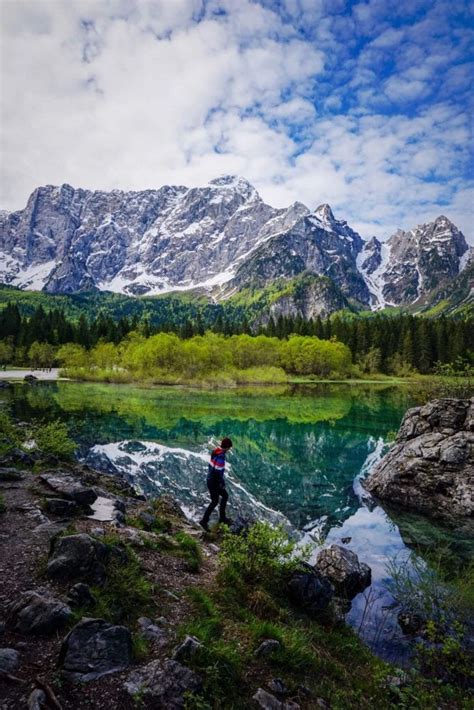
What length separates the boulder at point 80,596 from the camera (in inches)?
288

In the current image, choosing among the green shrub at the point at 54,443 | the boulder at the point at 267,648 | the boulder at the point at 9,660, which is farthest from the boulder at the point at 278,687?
the green shrub at the point at 54,443

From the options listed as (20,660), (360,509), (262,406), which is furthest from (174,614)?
(262,406)

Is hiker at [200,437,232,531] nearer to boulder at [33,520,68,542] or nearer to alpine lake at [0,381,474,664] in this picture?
alpine lake at [0,381,474,664]

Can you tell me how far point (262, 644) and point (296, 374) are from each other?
371 feet

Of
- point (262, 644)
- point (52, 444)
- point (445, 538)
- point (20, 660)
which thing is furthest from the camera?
point (52, 444)

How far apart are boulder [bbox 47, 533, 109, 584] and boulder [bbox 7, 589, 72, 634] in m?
0.93

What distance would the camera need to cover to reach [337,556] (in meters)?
13.2

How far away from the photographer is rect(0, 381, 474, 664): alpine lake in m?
15.7

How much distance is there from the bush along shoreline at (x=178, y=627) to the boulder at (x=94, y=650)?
0.02 metres

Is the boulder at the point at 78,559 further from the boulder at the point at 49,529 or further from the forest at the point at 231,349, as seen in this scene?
the forest at the point at 231,349

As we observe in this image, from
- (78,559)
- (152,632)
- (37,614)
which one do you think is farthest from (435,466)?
(37,614)

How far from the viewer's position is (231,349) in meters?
109

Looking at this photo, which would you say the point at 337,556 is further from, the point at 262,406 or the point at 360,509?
the point at 262,406

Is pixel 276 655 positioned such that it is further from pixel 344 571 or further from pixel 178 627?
pixel 344 571
